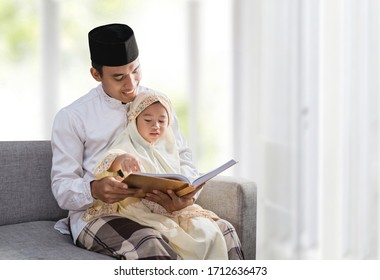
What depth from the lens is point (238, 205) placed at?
2.08 m

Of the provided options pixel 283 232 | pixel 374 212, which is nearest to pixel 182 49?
pixel 283 232

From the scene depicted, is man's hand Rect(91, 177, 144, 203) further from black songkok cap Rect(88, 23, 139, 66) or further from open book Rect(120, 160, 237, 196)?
black songkok cap Rect(88, 23, 139, 66)

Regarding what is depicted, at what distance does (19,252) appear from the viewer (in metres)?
1.88

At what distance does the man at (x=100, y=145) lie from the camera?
1.86m

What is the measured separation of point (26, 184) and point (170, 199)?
665mm

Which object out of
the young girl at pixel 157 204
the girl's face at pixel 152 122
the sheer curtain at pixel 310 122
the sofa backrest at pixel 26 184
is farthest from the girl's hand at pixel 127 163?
the sheer curtain at pixel 310 122

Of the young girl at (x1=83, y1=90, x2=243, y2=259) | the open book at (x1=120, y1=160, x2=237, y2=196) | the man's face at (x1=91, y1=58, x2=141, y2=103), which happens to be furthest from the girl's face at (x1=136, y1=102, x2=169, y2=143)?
the open book at (x1=120, y1=160, x2=237, y2=196)

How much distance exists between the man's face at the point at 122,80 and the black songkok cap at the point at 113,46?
19mm

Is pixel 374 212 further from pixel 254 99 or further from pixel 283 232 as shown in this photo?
pixel 254 99

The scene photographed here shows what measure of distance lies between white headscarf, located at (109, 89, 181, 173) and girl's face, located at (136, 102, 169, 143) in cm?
1

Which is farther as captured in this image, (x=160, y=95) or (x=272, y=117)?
(x=272, y=117)

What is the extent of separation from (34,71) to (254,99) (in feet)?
4.12

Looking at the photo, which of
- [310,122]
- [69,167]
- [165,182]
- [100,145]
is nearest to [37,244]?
[69,167]

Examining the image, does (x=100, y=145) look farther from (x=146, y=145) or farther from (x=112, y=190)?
(x=112, y=190)
